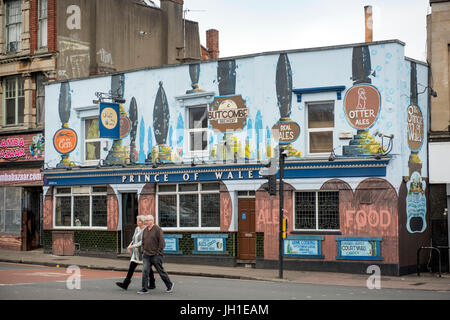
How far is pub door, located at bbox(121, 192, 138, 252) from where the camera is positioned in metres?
26.1

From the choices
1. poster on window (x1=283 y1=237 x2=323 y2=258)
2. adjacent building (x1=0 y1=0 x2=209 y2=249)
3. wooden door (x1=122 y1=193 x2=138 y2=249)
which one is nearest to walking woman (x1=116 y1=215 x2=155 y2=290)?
poster on window (x1=283 y1=237 x2=323 y2=258)

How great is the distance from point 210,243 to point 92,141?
6.94m

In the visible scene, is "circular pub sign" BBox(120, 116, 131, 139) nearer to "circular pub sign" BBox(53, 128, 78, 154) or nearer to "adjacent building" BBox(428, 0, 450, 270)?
"circular pub sign" BBox(53, 128, 78, 154)

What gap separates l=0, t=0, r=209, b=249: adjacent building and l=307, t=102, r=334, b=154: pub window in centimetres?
796

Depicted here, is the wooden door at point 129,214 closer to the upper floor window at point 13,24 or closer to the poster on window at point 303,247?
the poster on window at point 303,247

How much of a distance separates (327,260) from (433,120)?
5.94 meters

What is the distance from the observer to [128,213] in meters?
26.4

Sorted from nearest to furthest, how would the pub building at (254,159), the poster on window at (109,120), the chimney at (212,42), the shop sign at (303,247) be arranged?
the pub building at (254,159)
the shop sign at (303,247)
the poster on window at (109,120)
the chimney at (212,42)

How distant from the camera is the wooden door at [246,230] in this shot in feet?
76.1

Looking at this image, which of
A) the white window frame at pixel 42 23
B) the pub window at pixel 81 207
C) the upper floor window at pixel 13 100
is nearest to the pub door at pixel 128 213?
the pub window at pixel 81 207

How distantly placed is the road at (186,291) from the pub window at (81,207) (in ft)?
23.5

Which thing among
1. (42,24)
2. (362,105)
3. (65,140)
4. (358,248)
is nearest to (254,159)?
(362,105)

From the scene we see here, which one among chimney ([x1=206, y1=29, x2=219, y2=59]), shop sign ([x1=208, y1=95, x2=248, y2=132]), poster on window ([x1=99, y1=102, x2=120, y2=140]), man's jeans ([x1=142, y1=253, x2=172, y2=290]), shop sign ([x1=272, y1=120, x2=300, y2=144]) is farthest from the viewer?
chimney ([x1=206, y1=29, x2=219, y2=59])
